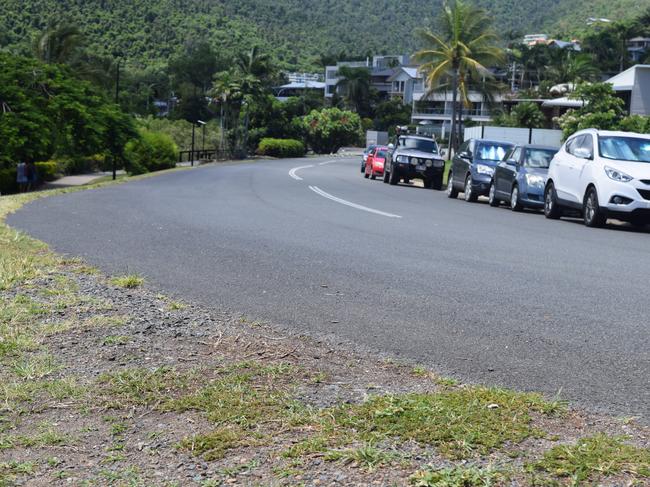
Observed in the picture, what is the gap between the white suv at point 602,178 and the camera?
52.7 feet

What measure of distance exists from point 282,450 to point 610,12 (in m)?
188

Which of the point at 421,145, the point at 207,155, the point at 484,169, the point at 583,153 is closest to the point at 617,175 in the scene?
the point at 583,153

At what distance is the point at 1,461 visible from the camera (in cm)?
407

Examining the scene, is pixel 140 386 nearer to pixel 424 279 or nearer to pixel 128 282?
pixel 128 282

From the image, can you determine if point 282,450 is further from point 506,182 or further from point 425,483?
point 506,182

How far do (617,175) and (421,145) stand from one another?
18.1m

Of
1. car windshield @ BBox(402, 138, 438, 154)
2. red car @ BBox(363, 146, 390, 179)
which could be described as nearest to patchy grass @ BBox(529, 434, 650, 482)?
car windshield @ BBox(402, 138, 438, 154)

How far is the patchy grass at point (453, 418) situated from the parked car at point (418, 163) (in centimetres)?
2817

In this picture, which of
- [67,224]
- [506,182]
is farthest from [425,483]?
[506,182]

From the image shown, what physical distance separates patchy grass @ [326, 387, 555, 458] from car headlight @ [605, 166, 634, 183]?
12.1 meters

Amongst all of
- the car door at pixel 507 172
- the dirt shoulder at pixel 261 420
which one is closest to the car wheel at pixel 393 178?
the car door at pixel 507 172

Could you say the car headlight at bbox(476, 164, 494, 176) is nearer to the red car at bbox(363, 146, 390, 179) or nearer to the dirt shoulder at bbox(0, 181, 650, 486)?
the red car at bbox(363, 146, 390, 179)

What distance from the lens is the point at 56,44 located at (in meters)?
63.3

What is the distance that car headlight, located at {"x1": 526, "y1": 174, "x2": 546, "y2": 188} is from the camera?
68.3 ft
